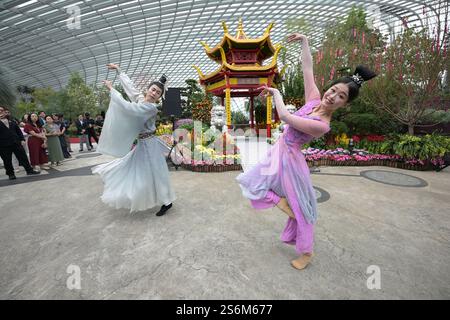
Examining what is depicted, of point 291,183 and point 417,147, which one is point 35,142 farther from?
point 417,147

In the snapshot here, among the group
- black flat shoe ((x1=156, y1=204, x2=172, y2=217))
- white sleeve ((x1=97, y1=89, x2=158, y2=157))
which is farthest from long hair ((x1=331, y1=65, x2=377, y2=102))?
black flat shoe ((x1=156, y1=204, x2=172, y2=217))

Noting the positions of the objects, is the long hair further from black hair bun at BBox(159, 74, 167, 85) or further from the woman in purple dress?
black hair bun at BBox(159, 74, 167, 85)

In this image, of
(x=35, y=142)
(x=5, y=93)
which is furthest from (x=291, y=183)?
(x=5, y=93)

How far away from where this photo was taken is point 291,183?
185 centimetres

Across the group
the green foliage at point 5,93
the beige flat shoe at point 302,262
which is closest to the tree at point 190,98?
the green foliage at point 5,93

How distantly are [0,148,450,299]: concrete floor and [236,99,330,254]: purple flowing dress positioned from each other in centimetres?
41

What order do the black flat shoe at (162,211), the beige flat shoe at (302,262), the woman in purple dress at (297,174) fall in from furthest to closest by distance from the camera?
the black flat shoe at (162,211) → the beige flat shoe at (302,262) → the woman in purple dress at (297,174)

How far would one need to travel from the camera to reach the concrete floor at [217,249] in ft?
5.55

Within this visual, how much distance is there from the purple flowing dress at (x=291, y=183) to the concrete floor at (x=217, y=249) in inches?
16.1

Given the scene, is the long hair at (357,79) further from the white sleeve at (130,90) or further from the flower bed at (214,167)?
the flower bed at (214,167)

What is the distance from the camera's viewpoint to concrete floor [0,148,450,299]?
5.55 ft

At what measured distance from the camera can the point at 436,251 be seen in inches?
86.4

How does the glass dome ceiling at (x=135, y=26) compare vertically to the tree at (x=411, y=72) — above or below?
above
